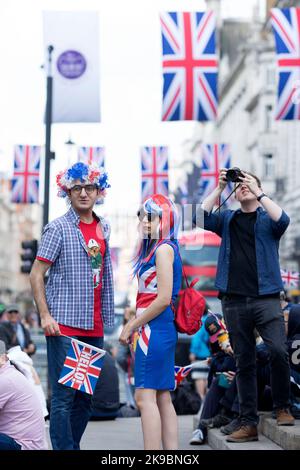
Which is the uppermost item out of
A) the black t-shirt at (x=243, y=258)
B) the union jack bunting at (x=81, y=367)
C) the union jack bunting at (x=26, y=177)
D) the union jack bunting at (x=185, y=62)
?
the union jack bunting at (x=185, y=62)

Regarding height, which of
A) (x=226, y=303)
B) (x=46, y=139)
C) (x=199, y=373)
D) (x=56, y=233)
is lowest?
(x=199, y=373)

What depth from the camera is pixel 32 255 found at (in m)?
16.6

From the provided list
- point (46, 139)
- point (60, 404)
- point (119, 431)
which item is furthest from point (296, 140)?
point (60, 404)

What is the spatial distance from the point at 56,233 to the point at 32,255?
35.0 feet

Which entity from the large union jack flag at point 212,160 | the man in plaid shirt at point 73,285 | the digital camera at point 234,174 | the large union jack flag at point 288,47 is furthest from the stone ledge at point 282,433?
the large union jack flag at point 212,160

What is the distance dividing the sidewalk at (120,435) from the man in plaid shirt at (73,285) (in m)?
2.10

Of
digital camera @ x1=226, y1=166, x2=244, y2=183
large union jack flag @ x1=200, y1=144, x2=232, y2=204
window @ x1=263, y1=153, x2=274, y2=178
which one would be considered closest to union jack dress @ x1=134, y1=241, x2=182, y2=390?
digital camera @ x1=226, y1=166, x2=244, y2=183

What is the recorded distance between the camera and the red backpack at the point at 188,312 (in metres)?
5.72

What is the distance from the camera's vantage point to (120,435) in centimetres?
912

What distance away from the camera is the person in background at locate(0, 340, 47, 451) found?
5777 mm

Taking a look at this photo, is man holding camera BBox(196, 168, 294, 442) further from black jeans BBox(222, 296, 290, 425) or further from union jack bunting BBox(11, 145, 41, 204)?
union jack bunting BBox(11, 145, 41, 204)

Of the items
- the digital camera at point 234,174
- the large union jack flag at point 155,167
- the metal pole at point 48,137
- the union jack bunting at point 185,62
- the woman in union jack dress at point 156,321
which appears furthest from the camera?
the large union jack flag at point 155,167

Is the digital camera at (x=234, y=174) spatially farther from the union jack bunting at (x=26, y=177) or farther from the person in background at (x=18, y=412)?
the union jack bunting at (x=26, y=177)
